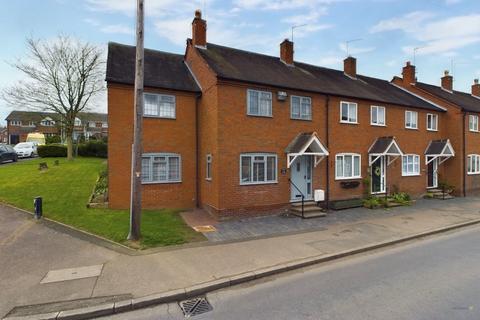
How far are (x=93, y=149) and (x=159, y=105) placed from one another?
82.8ft

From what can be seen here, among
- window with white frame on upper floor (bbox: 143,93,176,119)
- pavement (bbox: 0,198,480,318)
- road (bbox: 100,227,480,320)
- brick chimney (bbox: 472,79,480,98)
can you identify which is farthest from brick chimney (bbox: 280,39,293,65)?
brick chimney (bbox: 472,79,480,98)

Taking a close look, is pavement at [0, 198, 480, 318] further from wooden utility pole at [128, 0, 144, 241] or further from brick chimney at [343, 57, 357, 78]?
brick chimney at [343, 57, 357, 78]

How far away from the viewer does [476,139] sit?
73.4 ft

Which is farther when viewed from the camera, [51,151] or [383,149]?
[51,151]

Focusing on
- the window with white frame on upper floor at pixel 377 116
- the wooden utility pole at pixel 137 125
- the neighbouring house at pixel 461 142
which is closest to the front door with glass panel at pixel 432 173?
the neighbouring house at pixel 461 142

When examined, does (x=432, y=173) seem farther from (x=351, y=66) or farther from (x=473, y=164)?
(x=351, y=66)

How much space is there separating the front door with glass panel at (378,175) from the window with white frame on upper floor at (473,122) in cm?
928

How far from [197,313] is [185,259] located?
242cm

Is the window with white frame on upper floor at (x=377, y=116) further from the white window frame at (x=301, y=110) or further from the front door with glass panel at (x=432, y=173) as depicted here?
the front door with glass panel at (x=432, y=173)

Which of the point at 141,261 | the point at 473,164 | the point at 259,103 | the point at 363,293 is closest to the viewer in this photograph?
the point at 363,293

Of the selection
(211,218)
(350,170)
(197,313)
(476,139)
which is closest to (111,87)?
(211,218)

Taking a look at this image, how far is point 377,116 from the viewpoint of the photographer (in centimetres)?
1786

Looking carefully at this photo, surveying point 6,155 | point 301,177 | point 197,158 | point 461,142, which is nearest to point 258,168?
point 301,177

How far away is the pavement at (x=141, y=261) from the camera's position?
19.2 ft
